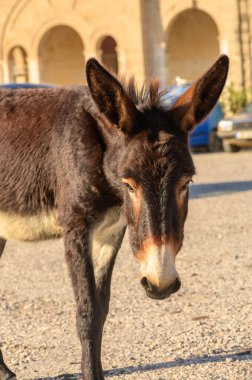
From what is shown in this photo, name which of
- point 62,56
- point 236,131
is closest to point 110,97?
point 236,131

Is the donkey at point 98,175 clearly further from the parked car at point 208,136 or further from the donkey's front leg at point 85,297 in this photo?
the parked car at point 208,136

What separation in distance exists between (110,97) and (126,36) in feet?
108

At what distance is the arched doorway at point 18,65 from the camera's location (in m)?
38.4

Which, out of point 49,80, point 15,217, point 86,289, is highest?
point 49,80

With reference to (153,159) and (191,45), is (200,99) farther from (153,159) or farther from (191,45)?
(191,45)

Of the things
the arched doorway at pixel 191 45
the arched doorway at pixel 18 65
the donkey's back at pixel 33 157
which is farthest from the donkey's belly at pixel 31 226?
the arched doorway at pixel 191 45

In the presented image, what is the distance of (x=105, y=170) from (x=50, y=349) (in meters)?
1.81

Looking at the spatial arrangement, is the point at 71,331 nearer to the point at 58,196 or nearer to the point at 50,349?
the point at 50,349

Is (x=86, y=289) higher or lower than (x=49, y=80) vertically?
lower

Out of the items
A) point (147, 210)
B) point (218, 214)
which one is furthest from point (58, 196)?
point (218, 214)

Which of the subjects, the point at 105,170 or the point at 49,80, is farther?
the point at 49,80

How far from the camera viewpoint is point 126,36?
36719mm

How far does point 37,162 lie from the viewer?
15.9 ft

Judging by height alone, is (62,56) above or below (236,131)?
above
